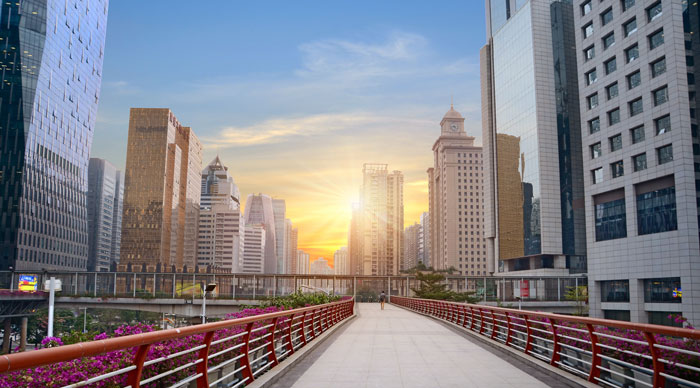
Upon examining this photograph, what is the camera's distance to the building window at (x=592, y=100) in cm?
7675

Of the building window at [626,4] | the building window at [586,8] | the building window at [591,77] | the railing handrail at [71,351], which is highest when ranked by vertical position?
the building window at [586,8]

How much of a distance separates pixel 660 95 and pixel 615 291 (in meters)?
24.7

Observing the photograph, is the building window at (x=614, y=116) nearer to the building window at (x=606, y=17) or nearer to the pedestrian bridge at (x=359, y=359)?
the building window at (x=606, y=17)

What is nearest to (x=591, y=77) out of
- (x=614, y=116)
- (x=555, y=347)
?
(x=614, y=116)

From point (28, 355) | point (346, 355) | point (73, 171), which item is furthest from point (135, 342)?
point (73, 171)

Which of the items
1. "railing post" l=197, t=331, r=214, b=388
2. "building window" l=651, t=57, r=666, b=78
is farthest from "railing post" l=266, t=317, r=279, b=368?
"building window" l=651, t=57, r=666, b=78

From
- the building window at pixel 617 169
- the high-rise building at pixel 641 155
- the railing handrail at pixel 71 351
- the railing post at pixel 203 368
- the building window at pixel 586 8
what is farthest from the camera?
the building window at pixel 586 8

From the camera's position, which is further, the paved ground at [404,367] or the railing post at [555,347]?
the railing post at [555,347]

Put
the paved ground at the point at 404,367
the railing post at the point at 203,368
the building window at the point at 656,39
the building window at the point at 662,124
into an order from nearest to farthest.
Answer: the railing post at the point at 203,368 < the paved ground at the point at 404,367 < the building window at the point at 662,124 < the building window at the point at 656,39

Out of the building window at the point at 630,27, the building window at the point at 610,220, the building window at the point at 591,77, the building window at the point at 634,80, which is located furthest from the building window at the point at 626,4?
the building window at the point at 610,220

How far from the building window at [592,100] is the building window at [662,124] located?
12089 millimetres

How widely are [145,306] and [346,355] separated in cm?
7828

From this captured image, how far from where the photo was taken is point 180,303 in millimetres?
87500

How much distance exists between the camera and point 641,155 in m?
67.6
